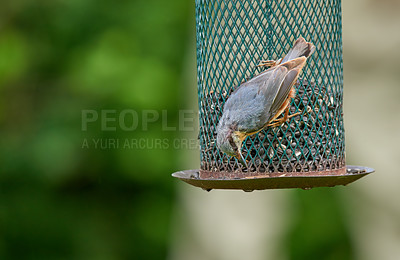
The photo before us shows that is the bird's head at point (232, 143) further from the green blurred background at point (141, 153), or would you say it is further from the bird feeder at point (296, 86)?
the green blurred background at point (141, 153)

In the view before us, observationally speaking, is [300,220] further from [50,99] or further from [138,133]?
[50,99]

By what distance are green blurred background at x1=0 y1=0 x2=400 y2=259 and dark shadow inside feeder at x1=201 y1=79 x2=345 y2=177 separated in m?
1.97

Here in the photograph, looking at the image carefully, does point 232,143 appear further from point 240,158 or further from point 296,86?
point 296,86

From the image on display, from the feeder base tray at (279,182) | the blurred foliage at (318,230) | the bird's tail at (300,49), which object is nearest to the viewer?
the feeder base tray at (279,182)

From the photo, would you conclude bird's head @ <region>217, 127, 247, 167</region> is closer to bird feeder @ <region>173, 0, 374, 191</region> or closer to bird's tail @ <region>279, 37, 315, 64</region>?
bird feeder @ <region>173, 0, 374, 191</region>

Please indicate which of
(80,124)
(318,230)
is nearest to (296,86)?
(80,124)

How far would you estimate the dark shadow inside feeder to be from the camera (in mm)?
3768

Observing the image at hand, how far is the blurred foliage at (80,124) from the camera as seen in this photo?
6.73 meters

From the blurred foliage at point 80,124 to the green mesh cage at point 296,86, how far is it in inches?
99.9

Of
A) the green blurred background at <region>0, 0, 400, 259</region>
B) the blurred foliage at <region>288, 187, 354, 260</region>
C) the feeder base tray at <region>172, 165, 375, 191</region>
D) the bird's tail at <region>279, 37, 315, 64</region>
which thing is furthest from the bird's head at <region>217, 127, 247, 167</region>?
the blurred foliage at <region>288, 187, 354, 260</region>

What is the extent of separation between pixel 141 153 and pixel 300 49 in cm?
364

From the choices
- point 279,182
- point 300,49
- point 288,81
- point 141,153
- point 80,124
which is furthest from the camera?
point 80,124

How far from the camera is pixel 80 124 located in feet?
23.1

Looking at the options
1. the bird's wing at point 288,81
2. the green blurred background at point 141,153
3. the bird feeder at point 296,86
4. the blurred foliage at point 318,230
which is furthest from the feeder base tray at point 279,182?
the blurred foliage at point 318,230
